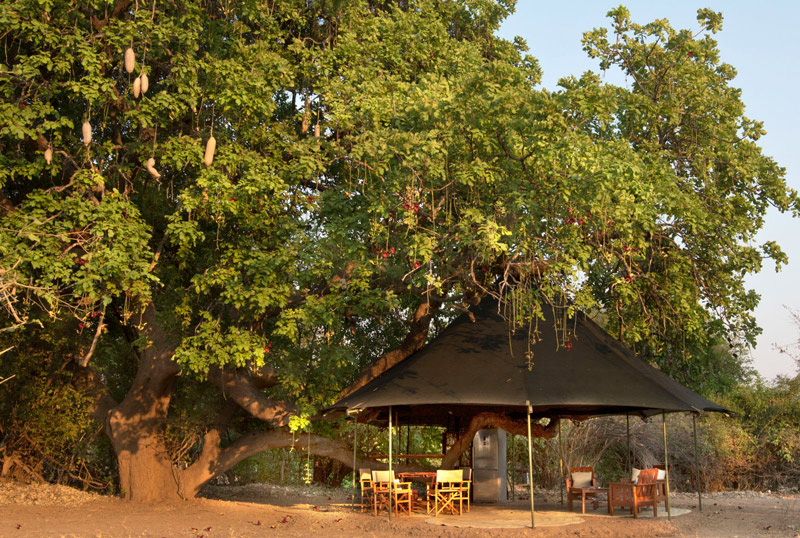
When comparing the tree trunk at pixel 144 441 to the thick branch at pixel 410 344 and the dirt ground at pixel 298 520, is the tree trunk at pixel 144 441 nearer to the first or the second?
the dirt ground at pixel 298 520

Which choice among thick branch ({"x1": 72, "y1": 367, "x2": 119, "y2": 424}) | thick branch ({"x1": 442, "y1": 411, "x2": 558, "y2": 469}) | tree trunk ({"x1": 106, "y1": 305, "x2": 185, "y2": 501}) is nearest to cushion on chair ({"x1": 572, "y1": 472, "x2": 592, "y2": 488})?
thick branch ({"x1": 442, "y1": 411, "x2": 558, "y2": 469})

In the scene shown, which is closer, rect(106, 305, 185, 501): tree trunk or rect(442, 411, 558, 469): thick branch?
rect(442, 411, 558, 469): thick branch

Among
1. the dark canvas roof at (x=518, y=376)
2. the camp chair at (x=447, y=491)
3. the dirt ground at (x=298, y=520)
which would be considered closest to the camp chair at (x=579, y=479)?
the dirt ground at (x=298, y=520)

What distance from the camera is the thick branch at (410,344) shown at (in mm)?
16078

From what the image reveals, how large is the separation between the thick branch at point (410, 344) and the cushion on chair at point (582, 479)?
4.24 metres

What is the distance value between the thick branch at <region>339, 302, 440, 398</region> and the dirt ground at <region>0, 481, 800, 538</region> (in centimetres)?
283

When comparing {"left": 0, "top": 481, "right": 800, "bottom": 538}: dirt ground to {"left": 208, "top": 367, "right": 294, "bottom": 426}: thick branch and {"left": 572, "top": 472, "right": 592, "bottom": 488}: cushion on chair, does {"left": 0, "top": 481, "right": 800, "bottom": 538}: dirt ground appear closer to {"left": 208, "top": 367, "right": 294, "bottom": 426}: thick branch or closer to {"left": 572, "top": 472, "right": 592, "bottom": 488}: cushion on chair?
{"left": 572, "top": 472, "right": 592, "bottom": 488}: cushion on chair

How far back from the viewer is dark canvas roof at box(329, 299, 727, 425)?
39.6 ft

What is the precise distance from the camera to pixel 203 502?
618 inches

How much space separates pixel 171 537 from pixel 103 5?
319 inches

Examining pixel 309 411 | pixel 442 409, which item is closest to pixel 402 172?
pixel 309 411

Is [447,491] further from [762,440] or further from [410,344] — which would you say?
[762,440]

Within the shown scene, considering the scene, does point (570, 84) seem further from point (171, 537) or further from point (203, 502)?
point (203, 502)

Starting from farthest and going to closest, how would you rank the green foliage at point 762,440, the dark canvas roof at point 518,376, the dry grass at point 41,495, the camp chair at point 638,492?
1. the green foliage at point 762,440
2. the dry grass at point 41,495
3. the camp chair at point 638,492
4. the dark canvas roof at point 518,376
